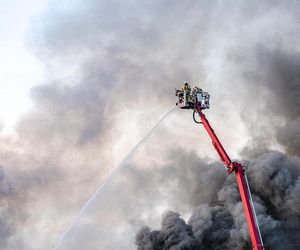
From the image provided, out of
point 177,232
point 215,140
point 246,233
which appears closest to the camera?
point 215,140

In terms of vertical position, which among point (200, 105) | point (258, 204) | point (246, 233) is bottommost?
point (200, 105)

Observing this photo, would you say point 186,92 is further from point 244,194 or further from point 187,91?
point 244,194

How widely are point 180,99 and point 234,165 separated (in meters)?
7.94

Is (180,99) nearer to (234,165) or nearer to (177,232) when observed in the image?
(234,165)

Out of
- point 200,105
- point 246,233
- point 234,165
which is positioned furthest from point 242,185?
point 246,233

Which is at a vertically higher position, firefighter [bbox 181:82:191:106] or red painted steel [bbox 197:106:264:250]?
firefighter [bbox 181:82:191:106]

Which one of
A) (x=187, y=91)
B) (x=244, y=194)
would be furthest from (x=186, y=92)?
(x=244, y=194)

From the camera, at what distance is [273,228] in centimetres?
8000

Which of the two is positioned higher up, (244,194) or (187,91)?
(187,91)

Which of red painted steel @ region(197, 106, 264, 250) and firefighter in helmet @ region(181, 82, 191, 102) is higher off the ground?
firefighter in helmet @ region(181, 82, 191, 102)

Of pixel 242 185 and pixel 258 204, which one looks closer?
pixel 242 185

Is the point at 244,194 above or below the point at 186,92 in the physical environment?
below

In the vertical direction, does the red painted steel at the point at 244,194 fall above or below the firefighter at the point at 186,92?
below

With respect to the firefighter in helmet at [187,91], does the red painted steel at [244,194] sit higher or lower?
lower
